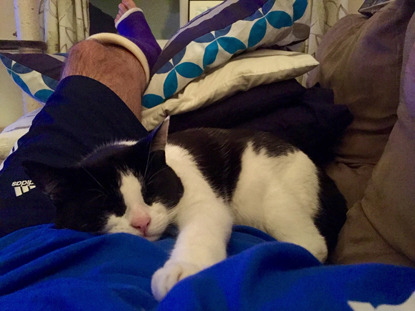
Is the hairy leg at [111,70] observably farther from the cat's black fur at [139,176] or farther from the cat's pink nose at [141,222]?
the cat's pink nose at [141,222]

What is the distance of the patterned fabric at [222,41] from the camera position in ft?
3.85

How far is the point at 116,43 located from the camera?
1.38 meters

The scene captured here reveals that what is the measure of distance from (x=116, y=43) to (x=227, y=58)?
0.44 metres

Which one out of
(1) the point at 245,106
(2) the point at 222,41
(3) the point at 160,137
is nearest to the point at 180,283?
(3) the point at 160,137

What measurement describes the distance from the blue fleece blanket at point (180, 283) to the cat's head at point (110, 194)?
0.18 feet

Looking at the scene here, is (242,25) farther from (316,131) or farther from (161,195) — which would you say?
(161,195)

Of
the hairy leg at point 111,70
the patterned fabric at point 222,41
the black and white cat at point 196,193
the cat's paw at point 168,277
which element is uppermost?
the patterned fabric at point 222,41

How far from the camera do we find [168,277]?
1.73ft

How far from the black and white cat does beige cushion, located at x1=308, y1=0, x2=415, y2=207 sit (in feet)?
0.47

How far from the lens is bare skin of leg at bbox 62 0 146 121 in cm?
121

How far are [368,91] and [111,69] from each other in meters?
0.79

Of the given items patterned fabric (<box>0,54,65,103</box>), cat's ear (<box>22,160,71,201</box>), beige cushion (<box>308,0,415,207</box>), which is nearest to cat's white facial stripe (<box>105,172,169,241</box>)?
cat's ear (<box>22,160,71,201</box>)

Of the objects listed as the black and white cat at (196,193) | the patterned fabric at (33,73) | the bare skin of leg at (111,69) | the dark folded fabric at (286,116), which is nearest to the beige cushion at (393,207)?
the black and white cat at (196,193)

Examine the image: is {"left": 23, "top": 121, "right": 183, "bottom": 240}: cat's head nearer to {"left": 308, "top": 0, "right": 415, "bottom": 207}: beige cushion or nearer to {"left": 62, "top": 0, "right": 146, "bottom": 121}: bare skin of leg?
{"left": 62, "top": 0, "right": 146, "bottom": 121}: bare skin of leg
